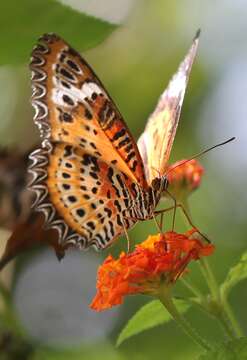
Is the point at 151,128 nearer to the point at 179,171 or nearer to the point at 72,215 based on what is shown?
the point at 179,171

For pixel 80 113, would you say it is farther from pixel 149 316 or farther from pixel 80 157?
pixel 149 316

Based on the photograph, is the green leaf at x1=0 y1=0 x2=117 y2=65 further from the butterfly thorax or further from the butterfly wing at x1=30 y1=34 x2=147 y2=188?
the butterfly thorax

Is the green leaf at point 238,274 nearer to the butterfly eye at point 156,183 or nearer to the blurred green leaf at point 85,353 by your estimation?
the butterfly eye at point 156,183

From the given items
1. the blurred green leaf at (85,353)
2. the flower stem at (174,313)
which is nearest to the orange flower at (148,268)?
the flower stem at (174,313)

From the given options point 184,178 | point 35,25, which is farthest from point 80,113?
point 35,25

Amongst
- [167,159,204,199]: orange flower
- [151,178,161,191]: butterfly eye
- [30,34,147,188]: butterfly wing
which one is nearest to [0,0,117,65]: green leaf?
[30,34,147,188]: butterfly wing
